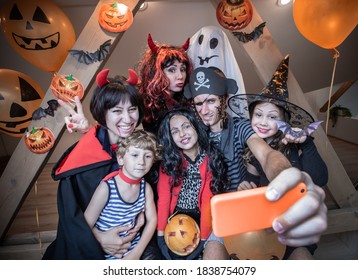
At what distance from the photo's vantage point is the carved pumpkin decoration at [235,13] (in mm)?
984

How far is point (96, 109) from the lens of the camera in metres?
0.85

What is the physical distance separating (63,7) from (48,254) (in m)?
1.01

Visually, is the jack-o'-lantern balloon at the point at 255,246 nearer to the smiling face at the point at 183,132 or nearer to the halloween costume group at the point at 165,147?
the halloween costume group at the point at 165,147

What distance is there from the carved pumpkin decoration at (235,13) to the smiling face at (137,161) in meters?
0.58

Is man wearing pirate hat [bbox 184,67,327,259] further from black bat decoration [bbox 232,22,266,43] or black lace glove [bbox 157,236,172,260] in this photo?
black bat decoration [bbox 232,22,266,43]

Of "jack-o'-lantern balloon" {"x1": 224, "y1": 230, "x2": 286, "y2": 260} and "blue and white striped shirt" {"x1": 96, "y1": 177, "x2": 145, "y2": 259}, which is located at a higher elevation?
"jack-o'-lantern balloon" {"x1": 224, "y1": 230, "x2": 286, "y2": 260}

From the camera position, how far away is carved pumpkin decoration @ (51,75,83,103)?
930mm

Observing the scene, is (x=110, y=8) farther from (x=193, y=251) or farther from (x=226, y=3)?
(x=193, y=251)

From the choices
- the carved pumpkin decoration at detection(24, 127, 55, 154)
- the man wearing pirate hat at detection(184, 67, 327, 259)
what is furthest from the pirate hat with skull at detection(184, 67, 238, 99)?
the carved pumpkin decoration at detection(24, 127, 55, 154)

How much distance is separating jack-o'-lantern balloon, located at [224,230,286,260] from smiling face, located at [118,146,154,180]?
33 cm

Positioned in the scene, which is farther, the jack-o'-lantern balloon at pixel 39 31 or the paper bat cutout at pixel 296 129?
the jack-o'-lantern balloon at pixel 39 31

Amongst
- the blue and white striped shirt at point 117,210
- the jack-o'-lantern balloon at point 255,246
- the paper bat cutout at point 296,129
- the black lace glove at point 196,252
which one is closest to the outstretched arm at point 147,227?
Result: the blue and white striped shirt at point 117,210

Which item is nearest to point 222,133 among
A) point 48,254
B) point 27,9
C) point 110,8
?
point 110,8

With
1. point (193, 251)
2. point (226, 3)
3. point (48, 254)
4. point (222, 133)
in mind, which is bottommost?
point (48, 254)
